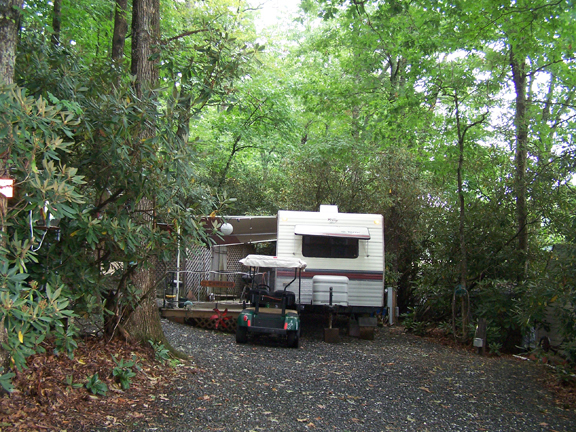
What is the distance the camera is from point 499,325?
11.1 metres

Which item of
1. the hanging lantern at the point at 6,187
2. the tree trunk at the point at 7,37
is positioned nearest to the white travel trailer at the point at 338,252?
the tree trunk at the point at 7,37

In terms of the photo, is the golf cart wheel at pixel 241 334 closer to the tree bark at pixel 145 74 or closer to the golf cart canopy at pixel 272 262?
the golf cart canopy at pixel 272 262

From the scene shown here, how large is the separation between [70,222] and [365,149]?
Answer: 11.3 metres

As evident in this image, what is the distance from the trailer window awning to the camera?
38.8 ft

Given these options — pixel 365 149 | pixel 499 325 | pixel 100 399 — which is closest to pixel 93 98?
pixel 100 399

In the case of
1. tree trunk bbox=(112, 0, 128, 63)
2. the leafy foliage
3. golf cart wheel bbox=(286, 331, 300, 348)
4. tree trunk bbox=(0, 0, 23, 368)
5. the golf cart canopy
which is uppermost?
tree trunk bbox=(112, 0, 128, 63)

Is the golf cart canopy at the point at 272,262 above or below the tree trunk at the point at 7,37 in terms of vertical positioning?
below

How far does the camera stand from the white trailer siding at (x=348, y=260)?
467 inches

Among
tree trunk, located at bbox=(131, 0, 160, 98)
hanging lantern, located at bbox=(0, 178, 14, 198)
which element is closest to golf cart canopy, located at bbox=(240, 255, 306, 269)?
tree trunk, located at bbox=(131, 0, 160, 98)

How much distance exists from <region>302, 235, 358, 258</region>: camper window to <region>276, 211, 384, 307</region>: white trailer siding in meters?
0.11

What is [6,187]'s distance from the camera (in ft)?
12.0

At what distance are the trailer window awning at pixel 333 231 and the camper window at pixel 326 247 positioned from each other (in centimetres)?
23

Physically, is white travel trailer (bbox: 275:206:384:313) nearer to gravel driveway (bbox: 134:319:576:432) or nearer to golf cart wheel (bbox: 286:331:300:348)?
golf cart wheel (bbox: 286:331:300:348)

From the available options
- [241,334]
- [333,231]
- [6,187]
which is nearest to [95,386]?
[6,187]
